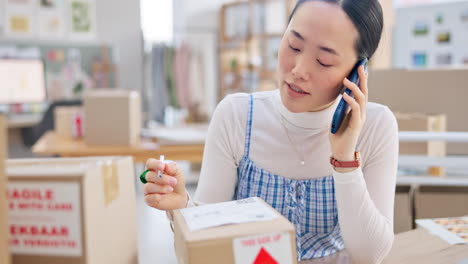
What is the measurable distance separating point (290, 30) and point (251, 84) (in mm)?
5484

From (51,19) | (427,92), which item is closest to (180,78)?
(51,19)

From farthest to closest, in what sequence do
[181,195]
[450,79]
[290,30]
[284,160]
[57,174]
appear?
[450,79]
[284,160]
[290,30]
[181,195]
[57,174]

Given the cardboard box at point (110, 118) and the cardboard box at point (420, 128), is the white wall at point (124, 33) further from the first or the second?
the cardboard box at point (420, 128)

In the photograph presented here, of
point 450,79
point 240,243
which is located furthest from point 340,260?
point 450,79

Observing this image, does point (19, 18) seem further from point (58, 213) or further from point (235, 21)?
point (58, 213)

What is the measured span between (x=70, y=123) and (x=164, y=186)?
2.81m

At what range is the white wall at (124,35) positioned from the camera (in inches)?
227

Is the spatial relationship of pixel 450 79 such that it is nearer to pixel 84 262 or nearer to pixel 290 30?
pixel 290 30

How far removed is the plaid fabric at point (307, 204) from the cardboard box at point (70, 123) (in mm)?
2454

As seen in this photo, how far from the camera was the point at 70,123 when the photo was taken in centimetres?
356

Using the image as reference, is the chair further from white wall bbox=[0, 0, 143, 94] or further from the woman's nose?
the woman's nose

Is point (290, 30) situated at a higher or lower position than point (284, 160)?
higher

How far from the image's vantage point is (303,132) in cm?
129

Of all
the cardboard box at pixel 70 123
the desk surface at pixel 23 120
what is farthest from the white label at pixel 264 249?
the desk surface at pixel 23 120
